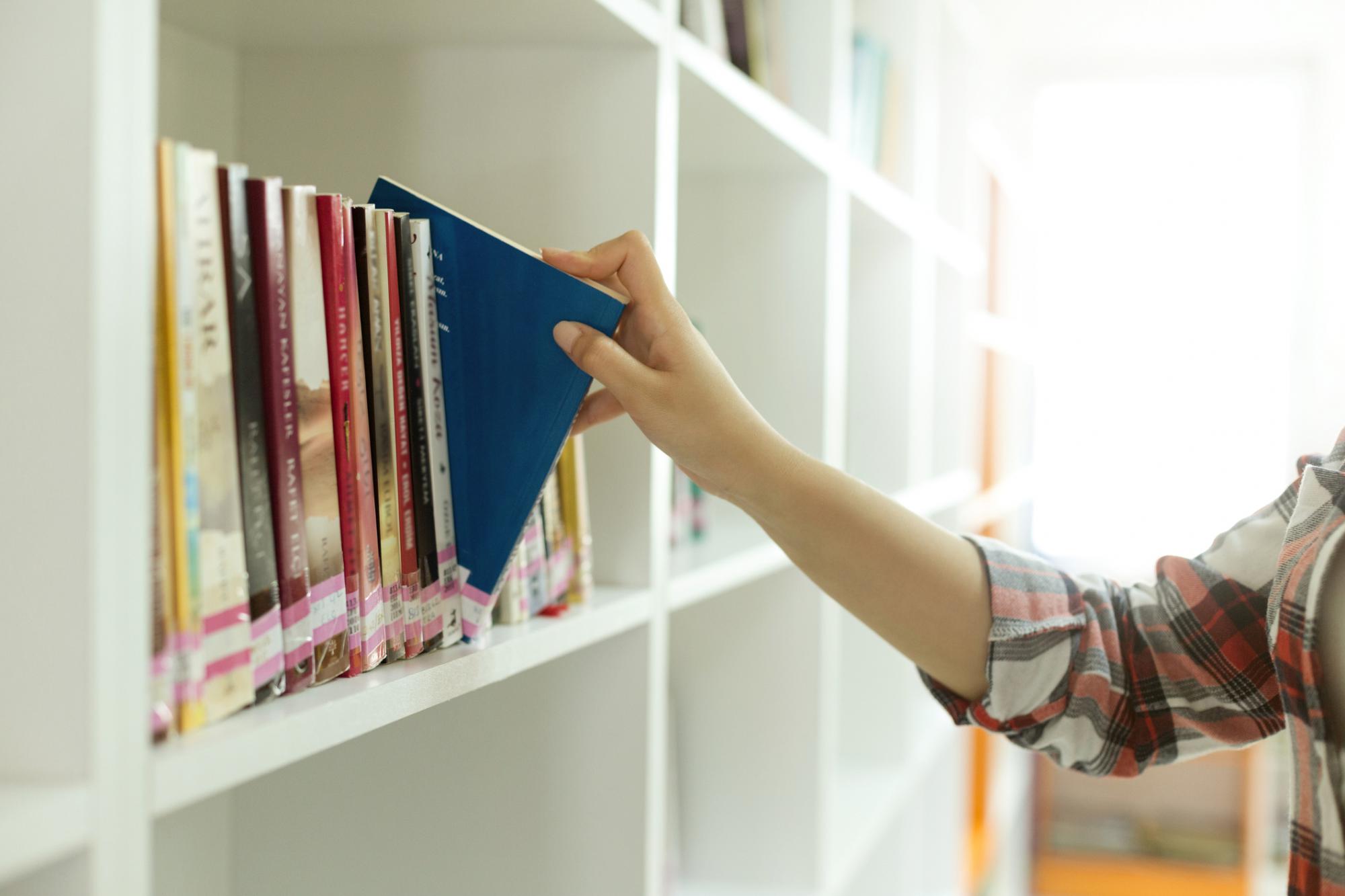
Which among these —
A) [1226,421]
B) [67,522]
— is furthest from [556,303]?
[1226,421]

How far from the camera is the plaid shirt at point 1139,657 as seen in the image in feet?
3.01

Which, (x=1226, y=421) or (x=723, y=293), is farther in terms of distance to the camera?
(x=1226, y=421)

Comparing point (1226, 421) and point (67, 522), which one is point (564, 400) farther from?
point (1226, 421)

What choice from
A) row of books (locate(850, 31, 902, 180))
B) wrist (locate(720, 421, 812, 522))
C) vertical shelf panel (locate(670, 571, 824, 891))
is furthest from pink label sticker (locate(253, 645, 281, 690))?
row of books (locate(850, 31, 902, 180))

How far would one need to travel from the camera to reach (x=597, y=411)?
0.83 metres

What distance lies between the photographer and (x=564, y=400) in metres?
0.72

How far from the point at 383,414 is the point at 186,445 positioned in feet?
0.58

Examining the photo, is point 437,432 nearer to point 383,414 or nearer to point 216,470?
point 383,414

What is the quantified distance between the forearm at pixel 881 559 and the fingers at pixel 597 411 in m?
0.11

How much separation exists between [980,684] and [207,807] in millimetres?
626

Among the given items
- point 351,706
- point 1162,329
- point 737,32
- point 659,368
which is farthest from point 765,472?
point 1162,329

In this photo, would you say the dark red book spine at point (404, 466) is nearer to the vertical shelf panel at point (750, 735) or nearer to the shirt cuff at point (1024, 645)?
the shirt cuff at point (1024, 645)

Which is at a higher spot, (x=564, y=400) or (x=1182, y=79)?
(x=1182, y=79)

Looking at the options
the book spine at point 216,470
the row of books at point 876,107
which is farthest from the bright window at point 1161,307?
the book spine at point 216,470
